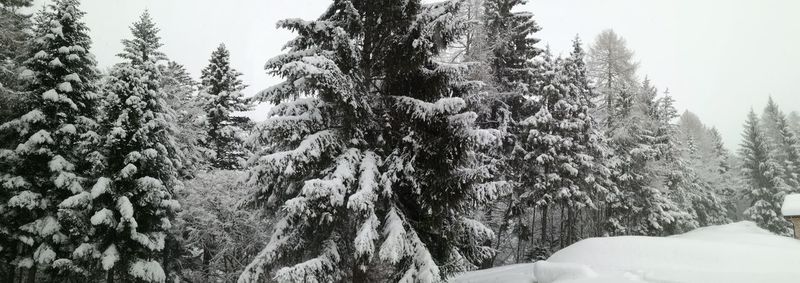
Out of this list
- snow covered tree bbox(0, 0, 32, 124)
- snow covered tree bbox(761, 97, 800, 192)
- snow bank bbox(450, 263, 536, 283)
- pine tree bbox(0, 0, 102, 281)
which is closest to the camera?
snow bank bbox(450, 263, 536, 283)

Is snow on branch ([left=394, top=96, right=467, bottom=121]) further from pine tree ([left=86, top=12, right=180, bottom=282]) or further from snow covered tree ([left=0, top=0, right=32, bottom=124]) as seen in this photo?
snow covered tree ([left=0, top=0, right=32, bottom=124])

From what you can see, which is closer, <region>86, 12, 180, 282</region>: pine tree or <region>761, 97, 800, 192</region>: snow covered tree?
<region>86, 12, 180, 282</region>: pine tree

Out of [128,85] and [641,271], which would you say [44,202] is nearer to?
[128,85]

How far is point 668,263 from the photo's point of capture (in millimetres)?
8070

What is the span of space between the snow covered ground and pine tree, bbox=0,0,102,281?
57.7ft

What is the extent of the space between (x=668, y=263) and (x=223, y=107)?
24.3m

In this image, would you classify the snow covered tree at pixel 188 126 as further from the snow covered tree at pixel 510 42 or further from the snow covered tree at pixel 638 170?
the snow covered tree at pixel 638 170

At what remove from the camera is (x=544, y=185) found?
2306 cm

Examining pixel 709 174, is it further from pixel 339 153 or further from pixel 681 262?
Answer: pixel 339 153

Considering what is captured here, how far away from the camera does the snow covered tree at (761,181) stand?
38.7 metres

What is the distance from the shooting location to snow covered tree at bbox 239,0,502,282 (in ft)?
28.6

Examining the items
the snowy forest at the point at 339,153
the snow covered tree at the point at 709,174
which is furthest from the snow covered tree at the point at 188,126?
the snow covered tree at the point at 709,174

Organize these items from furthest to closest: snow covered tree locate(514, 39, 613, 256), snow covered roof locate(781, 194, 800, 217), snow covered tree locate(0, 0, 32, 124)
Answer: snow covered tree locate(514, 39, 613, 256) → snow covered tree locate(0, 0, 32, 124) → snow covered roof locate(781, 194, 800, 217)

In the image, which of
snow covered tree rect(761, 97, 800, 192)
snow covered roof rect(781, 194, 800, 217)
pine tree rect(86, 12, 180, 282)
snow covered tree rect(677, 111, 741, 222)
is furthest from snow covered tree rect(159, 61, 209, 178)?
snow covered tree rect(761, 97, 800, 192)
